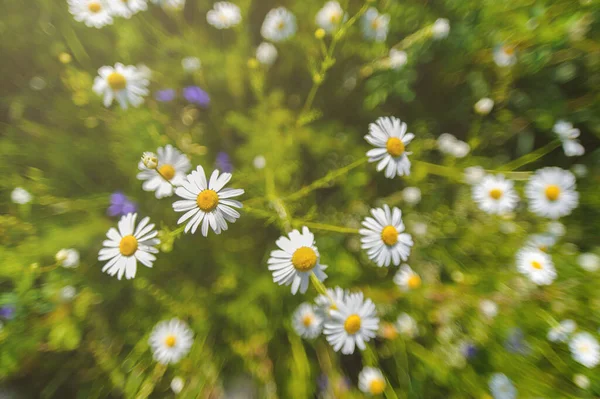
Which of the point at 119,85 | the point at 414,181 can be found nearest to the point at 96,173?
the point at 119,85

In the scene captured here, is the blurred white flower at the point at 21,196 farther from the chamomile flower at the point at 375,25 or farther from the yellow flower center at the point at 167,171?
the chamomile flower at the point at 375,25

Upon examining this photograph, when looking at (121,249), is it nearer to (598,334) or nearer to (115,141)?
(115,141)

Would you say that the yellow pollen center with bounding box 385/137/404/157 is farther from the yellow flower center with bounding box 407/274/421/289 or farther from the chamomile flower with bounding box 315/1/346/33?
the chamomile flower with bounding box 315/1/346/33

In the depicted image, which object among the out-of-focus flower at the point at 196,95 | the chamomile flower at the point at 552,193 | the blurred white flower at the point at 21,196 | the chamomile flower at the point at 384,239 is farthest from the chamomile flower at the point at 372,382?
the blurred white flower at the point at 21,196

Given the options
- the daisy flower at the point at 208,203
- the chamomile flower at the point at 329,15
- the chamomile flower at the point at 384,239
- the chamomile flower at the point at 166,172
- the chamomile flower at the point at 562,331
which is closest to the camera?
the daisy flower at the point at 208,203

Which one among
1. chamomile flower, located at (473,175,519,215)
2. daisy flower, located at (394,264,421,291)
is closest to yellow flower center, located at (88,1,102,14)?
daisy flower, located at (394,264,421,291)
